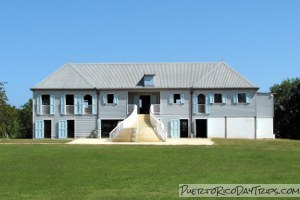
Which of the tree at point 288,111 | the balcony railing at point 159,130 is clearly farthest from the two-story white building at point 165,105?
the tree at point 288,111

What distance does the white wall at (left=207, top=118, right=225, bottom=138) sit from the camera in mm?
49719

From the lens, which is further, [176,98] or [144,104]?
[144,104]

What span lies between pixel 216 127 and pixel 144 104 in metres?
7.46

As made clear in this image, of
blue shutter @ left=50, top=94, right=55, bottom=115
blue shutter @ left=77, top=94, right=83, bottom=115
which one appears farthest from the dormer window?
blue shutter @ left=50, top=94, right=55, bottom=115

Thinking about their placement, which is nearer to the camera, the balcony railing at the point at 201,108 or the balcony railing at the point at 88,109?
the balcony railing at the point at 201,108

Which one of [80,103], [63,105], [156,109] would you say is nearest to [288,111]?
[156,109]

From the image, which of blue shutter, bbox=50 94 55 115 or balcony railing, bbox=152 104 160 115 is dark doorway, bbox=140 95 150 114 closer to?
balcony railing, bbox=152 104 160 115

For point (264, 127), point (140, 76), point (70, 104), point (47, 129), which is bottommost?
point (47, 129)

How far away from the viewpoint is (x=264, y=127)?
1972 inches

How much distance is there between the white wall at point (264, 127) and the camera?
49906 mm

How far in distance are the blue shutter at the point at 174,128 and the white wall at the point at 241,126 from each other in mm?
4704

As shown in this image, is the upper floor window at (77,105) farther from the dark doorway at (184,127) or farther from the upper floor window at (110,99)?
the dark doorway at (184,127)

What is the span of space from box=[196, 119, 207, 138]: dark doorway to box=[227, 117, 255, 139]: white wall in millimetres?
2183

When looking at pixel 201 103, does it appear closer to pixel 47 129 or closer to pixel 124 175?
pixel 47 129
